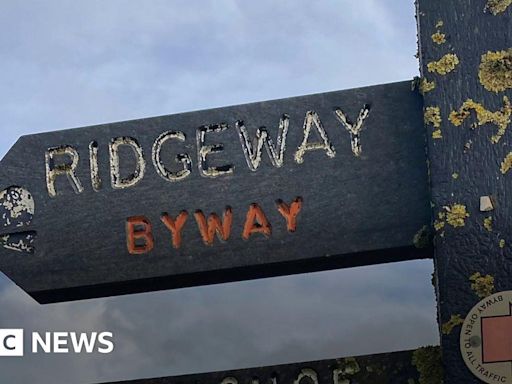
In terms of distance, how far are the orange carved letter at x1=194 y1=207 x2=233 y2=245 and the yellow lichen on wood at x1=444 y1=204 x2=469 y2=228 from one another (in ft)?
4.34

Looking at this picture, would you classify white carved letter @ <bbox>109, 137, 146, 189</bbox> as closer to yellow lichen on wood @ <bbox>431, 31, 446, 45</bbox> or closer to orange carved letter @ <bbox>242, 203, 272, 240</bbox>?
orange carved letter @ <bbox>242, 203, 272, 240</bbox>

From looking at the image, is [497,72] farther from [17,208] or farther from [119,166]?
[17,208]

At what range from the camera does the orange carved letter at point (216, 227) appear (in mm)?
6656

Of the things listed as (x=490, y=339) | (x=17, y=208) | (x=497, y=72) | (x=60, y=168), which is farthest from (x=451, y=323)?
(x=17, y=208)

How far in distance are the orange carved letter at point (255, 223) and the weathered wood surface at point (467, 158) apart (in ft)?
3.38

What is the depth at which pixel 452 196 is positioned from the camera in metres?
6.35

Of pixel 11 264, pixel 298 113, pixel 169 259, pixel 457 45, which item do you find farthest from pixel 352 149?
pixel 11 264

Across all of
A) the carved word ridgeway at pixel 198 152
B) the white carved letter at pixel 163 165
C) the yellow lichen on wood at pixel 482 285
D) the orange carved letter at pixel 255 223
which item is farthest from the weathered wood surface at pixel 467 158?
the white carved letter at pixel 163 165

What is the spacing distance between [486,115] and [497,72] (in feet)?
0.91

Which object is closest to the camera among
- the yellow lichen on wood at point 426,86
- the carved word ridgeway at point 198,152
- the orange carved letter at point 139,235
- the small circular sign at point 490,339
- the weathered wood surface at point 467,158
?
the small circular sign at point 490,339

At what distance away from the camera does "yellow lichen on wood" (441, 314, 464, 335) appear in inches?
245

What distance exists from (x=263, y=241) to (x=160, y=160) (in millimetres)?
852

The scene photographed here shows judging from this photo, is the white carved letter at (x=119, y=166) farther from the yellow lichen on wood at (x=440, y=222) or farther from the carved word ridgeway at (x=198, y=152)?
the yellow lichen on wood at (x=440, y=222)

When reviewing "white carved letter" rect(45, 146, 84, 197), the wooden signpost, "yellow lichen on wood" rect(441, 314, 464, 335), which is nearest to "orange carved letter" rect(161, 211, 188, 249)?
the wooden signpost
